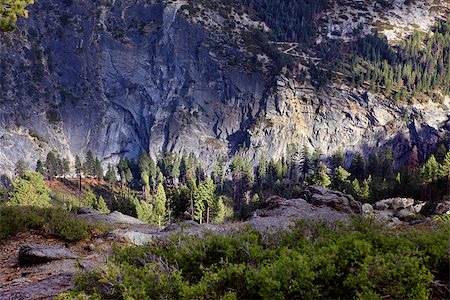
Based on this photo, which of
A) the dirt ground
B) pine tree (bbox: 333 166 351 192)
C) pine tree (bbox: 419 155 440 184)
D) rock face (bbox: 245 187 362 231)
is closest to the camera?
the dirt ground

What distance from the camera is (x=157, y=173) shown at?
12262 cm

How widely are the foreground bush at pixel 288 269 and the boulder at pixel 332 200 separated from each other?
2374cm

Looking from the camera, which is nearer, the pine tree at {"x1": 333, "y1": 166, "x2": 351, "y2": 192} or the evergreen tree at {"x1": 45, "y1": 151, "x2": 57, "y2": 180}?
the pine tree at {"x1": 333, "y1": 166, "x2": 351, "y2": 192}

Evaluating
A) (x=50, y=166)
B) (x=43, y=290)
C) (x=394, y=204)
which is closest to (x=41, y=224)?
(x=43, y=290)

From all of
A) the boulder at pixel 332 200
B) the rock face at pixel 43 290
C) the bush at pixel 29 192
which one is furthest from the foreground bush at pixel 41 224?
the bush at pixel 29 192

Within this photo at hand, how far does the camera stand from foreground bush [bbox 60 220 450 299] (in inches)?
227

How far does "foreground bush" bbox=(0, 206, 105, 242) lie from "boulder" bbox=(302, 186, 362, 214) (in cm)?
2005

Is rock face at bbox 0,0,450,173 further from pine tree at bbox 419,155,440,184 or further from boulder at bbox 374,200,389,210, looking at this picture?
boulder at bbox 374,200,389,210

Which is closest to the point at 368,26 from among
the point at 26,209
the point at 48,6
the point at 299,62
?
the point at 299,62

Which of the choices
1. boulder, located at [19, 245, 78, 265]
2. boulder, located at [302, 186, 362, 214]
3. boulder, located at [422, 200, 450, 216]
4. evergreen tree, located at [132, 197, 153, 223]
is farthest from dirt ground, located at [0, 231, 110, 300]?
evergreen tree, located at [132, 197, 153, 223]

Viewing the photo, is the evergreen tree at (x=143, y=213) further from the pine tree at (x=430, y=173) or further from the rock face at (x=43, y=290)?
the rock face at (x=43, y=290)

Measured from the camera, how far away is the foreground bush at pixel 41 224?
16.3 m

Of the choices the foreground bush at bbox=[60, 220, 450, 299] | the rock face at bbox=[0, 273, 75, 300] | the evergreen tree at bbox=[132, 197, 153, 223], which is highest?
the foreground bush at bbox=[60, 220, 450, 299]

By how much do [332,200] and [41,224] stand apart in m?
22.7
